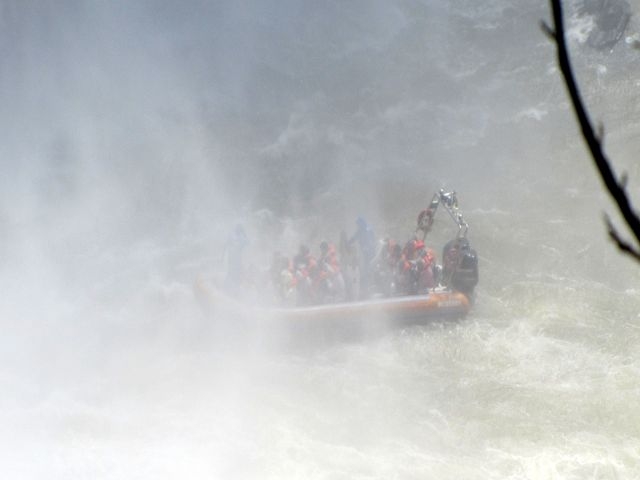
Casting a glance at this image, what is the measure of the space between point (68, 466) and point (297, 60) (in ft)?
47.5

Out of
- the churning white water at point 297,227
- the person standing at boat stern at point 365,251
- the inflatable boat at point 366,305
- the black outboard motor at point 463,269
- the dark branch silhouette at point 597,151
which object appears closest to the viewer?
the dark branch silhouette at point 597,151

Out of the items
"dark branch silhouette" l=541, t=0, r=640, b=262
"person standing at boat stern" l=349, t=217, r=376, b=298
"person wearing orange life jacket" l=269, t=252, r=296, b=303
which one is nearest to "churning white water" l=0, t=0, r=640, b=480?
"person wearing orange life jacket" l=269, t=252, r=296, b=303

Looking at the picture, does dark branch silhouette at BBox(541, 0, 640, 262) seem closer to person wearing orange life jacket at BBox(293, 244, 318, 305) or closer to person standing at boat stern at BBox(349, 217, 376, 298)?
person wearing orange life jacket at BBox(293, 244, 318, 305)

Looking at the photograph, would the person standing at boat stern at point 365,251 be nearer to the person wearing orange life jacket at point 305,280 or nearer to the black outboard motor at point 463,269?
the person wearing orange life jacket at point 305,280

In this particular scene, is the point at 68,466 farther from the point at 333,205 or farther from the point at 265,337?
the point at 333,205

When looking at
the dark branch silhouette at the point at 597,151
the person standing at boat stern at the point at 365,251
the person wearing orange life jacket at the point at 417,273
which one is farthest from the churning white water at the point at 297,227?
the dark branch silhouette at the point at 597,151

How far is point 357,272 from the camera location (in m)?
15.1

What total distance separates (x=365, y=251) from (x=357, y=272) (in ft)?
1.34

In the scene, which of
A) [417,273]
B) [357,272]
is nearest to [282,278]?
[357,272]

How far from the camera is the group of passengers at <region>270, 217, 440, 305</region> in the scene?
14.7m

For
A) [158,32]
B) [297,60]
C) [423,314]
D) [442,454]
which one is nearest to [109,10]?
[158,32]

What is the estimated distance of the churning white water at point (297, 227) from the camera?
39.4ft

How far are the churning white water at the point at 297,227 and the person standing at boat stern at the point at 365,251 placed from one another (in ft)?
3.89

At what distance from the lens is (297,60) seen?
2325cm
